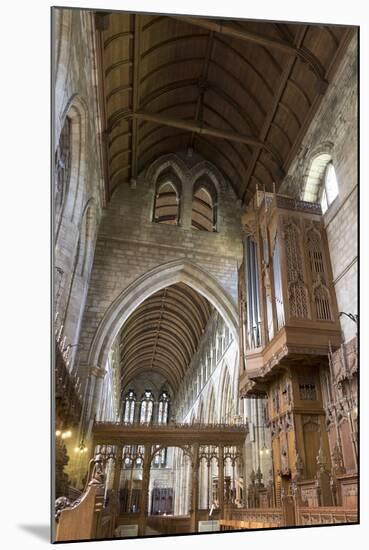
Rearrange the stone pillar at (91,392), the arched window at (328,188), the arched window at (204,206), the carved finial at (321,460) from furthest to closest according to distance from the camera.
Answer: the arched window at (204,206)
the stone pillar at (91,392)
the arched window at (328,188)
the carved finial at (321,460)

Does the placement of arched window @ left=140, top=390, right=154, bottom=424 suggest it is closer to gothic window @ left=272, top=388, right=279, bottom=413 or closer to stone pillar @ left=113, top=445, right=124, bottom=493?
stone pillar @ left=113, top=445, right=124, bottom=493

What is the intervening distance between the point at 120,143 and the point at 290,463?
919 cm

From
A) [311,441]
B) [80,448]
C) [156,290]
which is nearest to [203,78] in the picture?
[156,290]

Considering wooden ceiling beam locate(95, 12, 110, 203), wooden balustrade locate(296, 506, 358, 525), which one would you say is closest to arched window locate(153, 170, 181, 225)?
wooden ceiling beam locate(95, 12, 110, 203)

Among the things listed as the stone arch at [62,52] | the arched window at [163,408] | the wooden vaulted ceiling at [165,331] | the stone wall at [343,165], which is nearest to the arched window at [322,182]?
the stone wall at [343,165]

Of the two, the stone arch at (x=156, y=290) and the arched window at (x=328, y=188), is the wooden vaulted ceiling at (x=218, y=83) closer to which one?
the arched window at (x=328, y=188)

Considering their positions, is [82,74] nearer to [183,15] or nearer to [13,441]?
[183,15]

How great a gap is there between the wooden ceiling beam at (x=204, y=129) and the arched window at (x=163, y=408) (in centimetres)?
1766

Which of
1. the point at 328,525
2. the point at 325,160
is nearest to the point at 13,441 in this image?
the point at 328,525

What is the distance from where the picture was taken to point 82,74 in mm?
7852

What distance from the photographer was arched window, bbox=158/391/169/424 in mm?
24812

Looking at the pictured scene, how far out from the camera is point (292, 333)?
732cm

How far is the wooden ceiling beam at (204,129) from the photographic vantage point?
1002cm

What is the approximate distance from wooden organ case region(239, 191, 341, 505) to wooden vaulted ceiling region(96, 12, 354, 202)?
6.89ft
